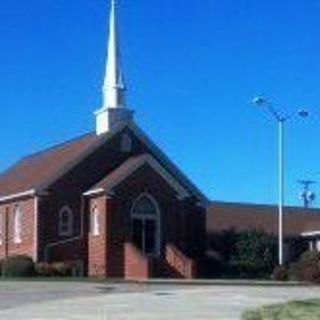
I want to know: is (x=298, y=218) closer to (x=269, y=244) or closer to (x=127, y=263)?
(x=269, y=244)

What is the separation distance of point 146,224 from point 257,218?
16.0 metres

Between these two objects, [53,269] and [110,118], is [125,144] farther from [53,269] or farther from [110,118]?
[53,269]

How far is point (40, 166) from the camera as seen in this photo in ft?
204

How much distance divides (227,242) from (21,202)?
11739 mm

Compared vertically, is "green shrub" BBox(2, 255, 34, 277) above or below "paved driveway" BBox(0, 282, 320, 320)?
above

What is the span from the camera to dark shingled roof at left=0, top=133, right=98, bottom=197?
192 feet

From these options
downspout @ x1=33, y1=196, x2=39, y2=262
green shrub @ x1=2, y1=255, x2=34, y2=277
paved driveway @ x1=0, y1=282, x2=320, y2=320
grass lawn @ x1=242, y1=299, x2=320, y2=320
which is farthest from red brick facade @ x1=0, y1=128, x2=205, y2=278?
grass lawn @ x1=242, y1=299, x2=320, y2=320

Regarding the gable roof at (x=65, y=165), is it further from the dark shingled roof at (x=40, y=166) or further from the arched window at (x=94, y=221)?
the arched window at (x=94, y=221)

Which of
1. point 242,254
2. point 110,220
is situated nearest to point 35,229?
point 110,220

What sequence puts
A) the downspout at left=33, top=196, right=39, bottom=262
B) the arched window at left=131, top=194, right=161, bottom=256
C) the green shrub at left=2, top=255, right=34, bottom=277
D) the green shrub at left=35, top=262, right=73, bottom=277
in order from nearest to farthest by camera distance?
the green shrub at left=2, top=255, right=34, bottom=277
the green shrub at left=35, top=262, right=73, bottom=277
the downspout at left=33, top=196, right=39, bottom=262
the arched window at left=131, top=194, right=161, bottom=256

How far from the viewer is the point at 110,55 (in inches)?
2474

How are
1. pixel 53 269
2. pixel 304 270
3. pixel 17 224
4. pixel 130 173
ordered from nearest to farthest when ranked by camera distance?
pixel 304 270 < pixel 53 269 < pixel 130 173 < pixel 17 224

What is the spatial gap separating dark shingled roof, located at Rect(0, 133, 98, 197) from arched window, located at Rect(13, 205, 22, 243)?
39.2 inches

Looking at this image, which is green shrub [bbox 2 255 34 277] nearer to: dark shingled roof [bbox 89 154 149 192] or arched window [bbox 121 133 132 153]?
dark shingled roof [bbox 89 154 149 192]
